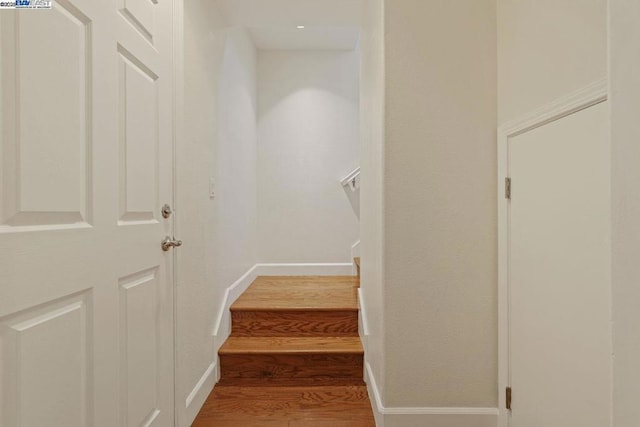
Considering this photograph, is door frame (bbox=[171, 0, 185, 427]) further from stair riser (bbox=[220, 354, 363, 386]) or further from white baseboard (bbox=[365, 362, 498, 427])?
white baseboard (bbox=[365, 362, 498, 427])

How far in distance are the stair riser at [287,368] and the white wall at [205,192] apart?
134mm

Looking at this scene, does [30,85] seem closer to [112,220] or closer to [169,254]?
[112,220]

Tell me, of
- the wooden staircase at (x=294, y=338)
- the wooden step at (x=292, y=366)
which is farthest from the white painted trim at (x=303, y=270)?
the wooden step at (x=292, y=366)

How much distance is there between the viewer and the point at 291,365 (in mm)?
2074

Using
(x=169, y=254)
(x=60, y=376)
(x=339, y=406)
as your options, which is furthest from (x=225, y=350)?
(x=60, y=376)

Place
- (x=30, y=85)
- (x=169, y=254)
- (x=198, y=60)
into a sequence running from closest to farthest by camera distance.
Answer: (x=30, y=85) → (x=169, y=254) → (x=198, y=60)

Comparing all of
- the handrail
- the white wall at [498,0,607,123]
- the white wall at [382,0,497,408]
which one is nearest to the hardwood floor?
the white wall at [382,0,497,408]

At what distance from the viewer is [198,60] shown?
1.81 meters

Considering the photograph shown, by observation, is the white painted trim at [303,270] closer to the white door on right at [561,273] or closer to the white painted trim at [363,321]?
the white painted trim at [363,321]

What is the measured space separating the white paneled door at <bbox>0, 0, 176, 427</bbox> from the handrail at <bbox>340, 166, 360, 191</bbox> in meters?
2.15

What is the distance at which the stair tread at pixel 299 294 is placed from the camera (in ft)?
7.78

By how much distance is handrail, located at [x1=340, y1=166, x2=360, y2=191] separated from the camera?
3.35 metres

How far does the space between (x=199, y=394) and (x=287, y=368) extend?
524mm

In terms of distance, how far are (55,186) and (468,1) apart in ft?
5.64
